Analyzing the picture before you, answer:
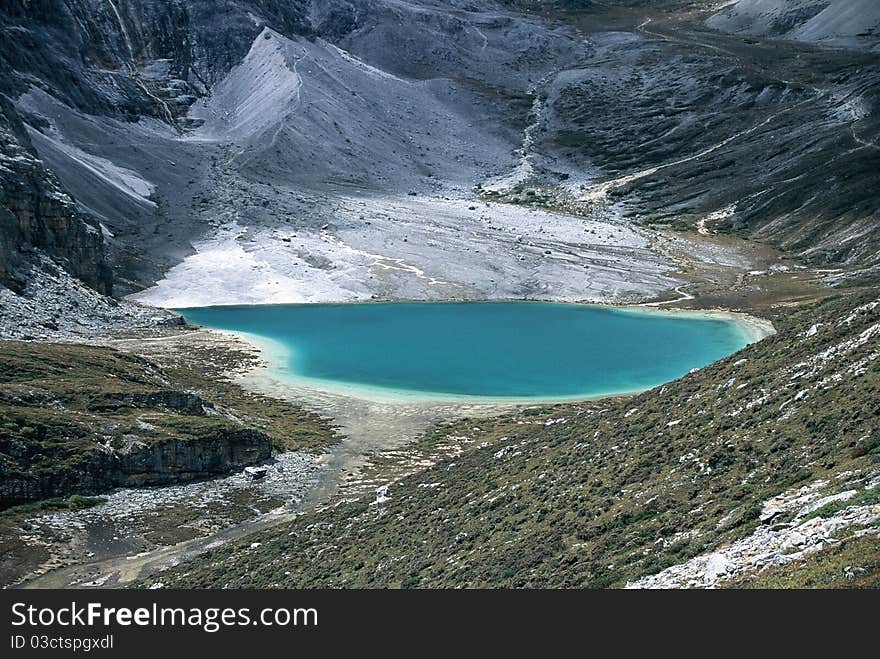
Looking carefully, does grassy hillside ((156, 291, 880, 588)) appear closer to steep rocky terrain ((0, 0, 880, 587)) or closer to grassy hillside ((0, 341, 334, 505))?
steep rocky terrain ((0, 0, 880, 587))

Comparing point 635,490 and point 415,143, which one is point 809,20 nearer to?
point 415,143

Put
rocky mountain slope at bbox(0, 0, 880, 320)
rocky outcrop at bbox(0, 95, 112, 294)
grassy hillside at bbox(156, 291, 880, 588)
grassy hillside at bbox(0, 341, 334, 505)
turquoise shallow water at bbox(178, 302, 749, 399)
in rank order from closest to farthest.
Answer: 1. grassy hillside at bbox(156, 291, 880, 588)
2. grassy hillside at bbox(0, 341, 334, 505)
3. turquoise shallow water at bbox(178, 302, 749, 399)
4. rocky outcrop at bbox(0, 95, 112, 294)
5. rocky mountain slope at bbox(0, 0, 880, 320)

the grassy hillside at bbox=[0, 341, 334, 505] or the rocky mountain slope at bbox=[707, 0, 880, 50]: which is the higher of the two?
the rocky mountain slope at bbox=[707, 0, 880, 50]

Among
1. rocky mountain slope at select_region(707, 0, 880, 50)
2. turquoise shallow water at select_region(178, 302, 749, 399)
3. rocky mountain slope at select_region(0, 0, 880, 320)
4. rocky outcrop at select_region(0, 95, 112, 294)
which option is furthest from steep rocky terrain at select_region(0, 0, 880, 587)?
turquoise shallow water at select_region(178, 302, 749, 399)

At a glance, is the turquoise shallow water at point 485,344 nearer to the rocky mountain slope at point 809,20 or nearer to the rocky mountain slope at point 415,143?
the rocky mountain slope at point 415,143

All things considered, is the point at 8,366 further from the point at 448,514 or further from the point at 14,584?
the point at 448,514

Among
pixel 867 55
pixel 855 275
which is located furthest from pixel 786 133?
pixel 855 275
